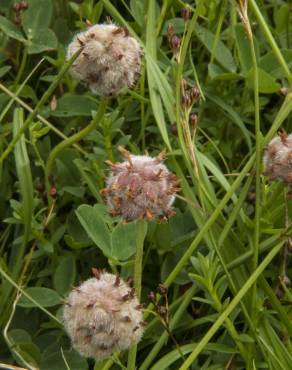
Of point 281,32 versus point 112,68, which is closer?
point 112,68

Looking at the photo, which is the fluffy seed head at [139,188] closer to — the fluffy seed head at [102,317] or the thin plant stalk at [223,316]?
the fluffy seed head at [102,317]

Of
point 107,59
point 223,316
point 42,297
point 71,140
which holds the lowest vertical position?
point 42,297

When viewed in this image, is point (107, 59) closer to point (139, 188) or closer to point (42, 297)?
point (139, 188)

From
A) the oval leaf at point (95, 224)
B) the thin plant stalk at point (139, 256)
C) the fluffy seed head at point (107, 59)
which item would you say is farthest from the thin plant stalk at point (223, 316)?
the fluffy seed head at point (107, 59)

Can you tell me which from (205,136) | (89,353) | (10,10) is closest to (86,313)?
(89,353)

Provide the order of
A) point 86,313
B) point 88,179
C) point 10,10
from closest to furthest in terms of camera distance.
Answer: point 86,313
point 88,179
point 10,10

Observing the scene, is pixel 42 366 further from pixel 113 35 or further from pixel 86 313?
pixel 113 35

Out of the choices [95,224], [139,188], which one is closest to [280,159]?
[139,188]
